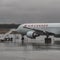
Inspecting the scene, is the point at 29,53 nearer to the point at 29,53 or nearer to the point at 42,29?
the point at 29,53

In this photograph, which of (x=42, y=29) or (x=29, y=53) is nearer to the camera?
(x=29, y=53)

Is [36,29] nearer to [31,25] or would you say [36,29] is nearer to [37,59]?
[31,25]

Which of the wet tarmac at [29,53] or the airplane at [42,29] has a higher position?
the airplane at [42,29]

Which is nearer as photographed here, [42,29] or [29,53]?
[29,53]

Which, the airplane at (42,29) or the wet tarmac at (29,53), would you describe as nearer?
the wet tarmac at (29,53)

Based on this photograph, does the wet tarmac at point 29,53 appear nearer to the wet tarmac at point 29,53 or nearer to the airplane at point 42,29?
the wet tarmac at point 29,53

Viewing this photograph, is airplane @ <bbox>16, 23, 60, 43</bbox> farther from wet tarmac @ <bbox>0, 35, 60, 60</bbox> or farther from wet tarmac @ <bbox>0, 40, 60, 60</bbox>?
wet tarmac @ <bbox>0, 40, 60, 60</bbox>

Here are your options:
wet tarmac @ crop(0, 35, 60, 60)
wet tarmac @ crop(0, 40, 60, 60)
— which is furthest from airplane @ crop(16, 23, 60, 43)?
wet tarmac @ crop(0, 40, 60, 60)

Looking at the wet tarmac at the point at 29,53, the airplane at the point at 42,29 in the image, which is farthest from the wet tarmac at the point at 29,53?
the airplane at the point at 42,29

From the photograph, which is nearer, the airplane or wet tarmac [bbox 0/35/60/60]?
wet tarmac [bbox 0/35/60/60]

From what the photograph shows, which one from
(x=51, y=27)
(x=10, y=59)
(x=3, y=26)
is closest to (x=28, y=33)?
(x=51, y=27)

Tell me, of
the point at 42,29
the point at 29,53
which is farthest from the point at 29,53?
the point at 42,29

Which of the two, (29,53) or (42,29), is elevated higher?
(42,29)

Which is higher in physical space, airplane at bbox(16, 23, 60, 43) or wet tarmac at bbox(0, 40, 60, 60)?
airplane at bbox(16, 23, 60, 43)
